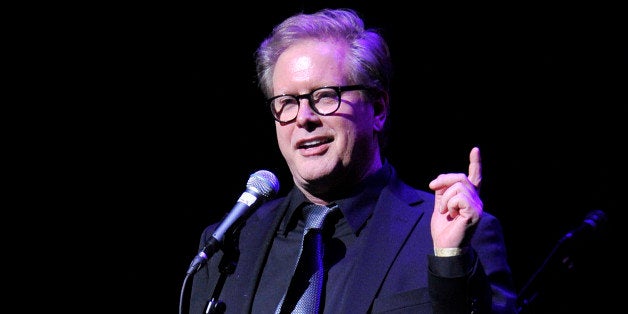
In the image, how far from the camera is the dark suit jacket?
1769 mm

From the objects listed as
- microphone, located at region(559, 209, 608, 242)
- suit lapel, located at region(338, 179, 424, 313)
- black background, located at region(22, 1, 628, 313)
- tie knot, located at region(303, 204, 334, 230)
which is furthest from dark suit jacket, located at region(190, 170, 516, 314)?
microphone, located at region(559, 209, 608, 242)

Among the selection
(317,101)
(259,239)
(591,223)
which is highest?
(317,101)

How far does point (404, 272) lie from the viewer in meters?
2.04

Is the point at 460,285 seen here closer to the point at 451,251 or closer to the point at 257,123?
the point at 451,251

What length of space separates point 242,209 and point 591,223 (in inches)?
88.5

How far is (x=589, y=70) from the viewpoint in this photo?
3.54 metres

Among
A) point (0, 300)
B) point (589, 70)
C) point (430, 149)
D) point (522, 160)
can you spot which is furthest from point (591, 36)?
point (0, 300)

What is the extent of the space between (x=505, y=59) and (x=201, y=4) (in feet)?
5.69

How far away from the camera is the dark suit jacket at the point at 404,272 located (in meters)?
1.77

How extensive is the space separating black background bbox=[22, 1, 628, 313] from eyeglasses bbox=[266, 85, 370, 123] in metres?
1.40

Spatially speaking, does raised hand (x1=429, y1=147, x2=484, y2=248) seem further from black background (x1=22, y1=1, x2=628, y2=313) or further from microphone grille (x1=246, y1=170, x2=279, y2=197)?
black background (x1=22, y1=1, x2=628, y2=313)

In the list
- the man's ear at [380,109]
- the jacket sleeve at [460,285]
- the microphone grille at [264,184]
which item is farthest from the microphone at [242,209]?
the jacket sleeve at [460,285]

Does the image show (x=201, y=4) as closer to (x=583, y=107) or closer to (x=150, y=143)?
(x=150, y=143)

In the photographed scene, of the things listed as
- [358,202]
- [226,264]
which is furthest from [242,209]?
[358,202]
